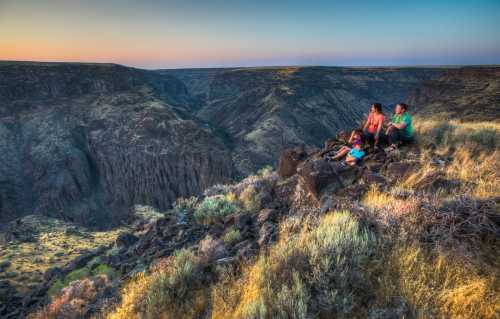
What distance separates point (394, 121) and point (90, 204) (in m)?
44.3

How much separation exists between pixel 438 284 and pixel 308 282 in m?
1.16

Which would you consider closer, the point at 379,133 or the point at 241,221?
the point at 241,221

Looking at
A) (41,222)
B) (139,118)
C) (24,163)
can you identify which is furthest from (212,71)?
(41,222)

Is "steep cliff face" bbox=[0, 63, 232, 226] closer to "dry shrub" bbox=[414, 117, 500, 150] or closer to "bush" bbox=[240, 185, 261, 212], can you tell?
"bush" bbox=[240, 185, 261, 212]

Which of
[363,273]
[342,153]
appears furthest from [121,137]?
[363,273]

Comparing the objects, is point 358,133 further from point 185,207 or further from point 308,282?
point 185,207

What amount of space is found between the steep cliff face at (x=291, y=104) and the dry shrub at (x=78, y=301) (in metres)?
40.1

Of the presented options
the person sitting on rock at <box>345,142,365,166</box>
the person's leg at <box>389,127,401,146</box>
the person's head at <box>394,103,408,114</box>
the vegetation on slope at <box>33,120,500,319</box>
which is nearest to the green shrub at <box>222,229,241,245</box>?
the vegetation on slope at <box>33,120,500,319</box>

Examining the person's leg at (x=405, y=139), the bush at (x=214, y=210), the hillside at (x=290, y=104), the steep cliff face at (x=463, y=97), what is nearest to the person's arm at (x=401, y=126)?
the person's leg at (x=405, y=139)

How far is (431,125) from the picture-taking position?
9289 mm

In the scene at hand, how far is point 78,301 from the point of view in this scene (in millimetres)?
4734

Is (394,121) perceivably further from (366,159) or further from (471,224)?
(471,224)

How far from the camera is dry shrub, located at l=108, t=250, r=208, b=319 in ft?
10.3

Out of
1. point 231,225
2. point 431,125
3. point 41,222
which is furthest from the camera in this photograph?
point 41,222
